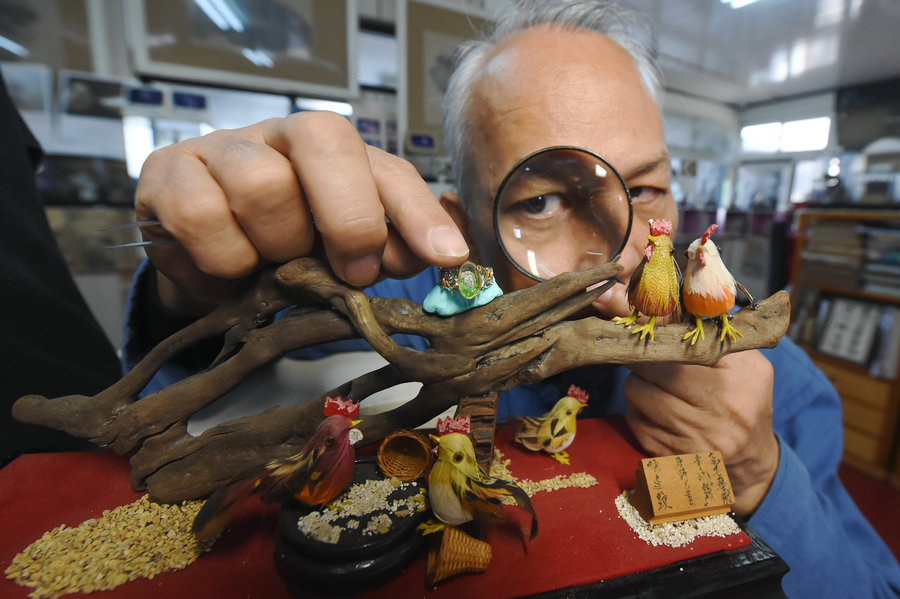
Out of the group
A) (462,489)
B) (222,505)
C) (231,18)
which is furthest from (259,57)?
(462,489)

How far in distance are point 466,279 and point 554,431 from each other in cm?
52

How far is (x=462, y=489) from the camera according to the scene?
741 millimetres

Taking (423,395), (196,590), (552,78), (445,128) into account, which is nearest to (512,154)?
(552,78)

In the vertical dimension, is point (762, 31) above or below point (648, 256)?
above

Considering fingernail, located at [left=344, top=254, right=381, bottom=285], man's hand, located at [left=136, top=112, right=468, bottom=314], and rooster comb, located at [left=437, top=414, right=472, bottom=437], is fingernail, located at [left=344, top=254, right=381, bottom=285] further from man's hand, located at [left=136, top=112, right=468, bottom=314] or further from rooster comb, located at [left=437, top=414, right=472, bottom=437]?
rooster comb, located at [left=437, top=414, right=472, bottom=437]

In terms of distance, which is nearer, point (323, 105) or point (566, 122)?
point (566, 122)

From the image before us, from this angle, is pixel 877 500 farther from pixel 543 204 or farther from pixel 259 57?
pixel 259 57

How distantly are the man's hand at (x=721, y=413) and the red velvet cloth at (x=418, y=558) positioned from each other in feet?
0.48

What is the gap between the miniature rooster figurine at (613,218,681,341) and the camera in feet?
2.55

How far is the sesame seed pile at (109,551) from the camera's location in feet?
2.25

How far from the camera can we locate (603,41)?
1332mm

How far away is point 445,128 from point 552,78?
1.68 feet

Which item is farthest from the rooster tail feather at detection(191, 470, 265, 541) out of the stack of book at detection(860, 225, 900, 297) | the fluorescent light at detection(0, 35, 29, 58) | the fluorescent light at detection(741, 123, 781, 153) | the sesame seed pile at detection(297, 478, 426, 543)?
the stack of book at detection(860, 225, 900, 297)

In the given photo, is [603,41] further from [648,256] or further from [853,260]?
[853,260]
